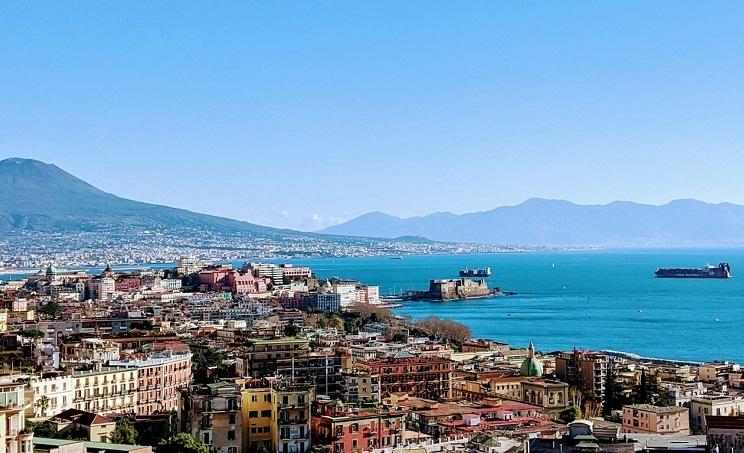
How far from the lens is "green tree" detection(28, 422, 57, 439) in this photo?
19.5m

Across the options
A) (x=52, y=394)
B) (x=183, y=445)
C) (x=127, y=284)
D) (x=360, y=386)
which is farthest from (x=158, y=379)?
(x=127, y=284)

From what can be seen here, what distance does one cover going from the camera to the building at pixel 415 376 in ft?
104

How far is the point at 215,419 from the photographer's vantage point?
2017 cm

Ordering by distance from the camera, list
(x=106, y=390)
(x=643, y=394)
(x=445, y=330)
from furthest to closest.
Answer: (x=445, y=330), (x=643, y=394), (x=106, y=390)

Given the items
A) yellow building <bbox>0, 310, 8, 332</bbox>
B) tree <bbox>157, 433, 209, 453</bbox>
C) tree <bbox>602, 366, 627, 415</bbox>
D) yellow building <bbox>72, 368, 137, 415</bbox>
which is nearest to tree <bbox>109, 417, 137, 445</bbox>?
tree <bbox>157, 433, 209, 453</bbox>

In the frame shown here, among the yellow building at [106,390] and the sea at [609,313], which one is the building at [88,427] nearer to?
the yellow building at [106,390]

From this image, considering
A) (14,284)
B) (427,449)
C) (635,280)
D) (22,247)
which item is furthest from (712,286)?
(22,247)

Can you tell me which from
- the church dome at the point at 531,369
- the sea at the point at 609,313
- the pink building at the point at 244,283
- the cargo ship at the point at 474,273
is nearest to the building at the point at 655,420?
the church dome at the point at 531,369

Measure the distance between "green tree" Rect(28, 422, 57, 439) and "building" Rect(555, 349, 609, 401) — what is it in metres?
18.1

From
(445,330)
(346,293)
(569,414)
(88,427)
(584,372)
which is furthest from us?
(346,293)

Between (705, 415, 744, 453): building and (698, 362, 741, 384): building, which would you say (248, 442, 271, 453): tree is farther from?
(698, 362, 741, 384): building

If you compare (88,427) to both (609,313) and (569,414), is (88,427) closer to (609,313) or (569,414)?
(569,414)

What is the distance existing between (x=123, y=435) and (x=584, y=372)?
1843cm

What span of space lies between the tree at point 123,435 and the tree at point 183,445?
0.67 meters
